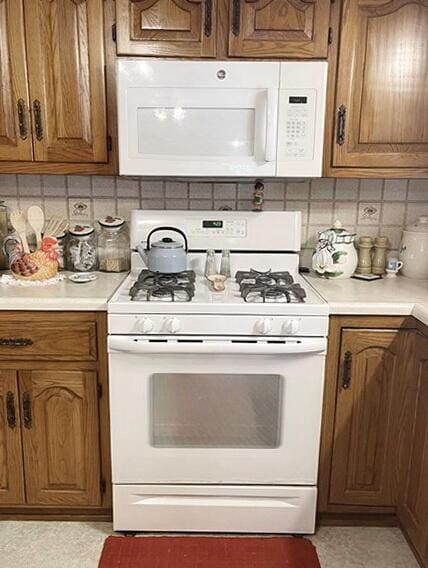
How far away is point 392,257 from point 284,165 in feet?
2.49

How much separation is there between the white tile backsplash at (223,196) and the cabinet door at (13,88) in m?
0.31

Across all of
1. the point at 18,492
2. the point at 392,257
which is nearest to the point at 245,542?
the point at 18,492

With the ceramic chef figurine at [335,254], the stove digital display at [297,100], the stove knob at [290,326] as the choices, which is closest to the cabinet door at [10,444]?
the stove knob at [290,326]

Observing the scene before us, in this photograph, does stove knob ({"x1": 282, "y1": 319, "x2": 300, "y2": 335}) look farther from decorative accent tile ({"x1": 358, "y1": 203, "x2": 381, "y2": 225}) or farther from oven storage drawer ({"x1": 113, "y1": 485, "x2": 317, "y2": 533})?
decorative accent tile ({"x1": 358, "y1": 203, "x2": 381, "y2": 225})

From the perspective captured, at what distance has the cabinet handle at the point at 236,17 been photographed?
1874 mm

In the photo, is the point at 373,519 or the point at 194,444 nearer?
the point at 194,444

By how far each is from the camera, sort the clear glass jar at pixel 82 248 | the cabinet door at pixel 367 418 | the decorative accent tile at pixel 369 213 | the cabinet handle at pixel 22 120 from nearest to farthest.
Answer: the cabinet door at pixel 367 418, the cabinet handle at pixel 22 120, the clear glass jar at pixel 82 248, the decorative accent tile at pixel 369 213

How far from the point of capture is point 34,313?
5.95 ft

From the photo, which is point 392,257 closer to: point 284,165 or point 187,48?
point 284,165

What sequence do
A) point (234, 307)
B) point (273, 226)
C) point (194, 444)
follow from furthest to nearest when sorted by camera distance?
point (273, 226) → point (194, 444) → point (234, 307)

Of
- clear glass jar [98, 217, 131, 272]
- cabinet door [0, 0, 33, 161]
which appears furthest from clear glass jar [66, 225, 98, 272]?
cabinet door [0, 0, 33, 161]

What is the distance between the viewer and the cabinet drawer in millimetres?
1825

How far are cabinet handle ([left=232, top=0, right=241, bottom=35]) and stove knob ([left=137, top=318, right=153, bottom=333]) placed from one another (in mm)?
1082

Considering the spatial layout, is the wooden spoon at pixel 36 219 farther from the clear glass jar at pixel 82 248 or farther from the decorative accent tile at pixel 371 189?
the decorative accent tile at pixel 371 189
